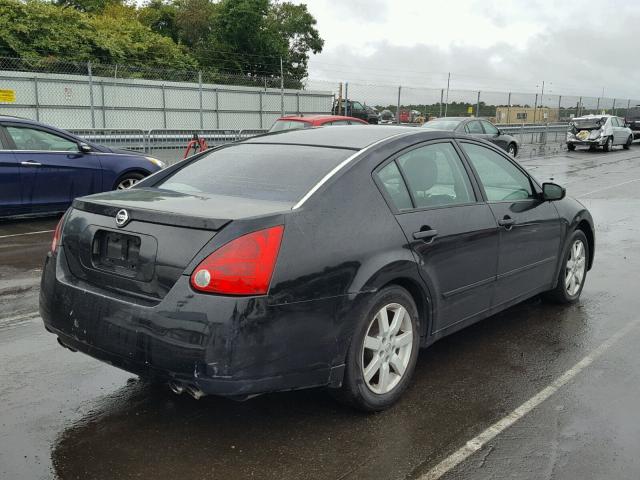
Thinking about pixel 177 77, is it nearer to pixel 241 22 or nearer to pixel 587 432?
pixel 241 22

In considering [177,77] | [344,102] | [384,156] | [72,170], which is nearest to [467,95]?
[344,102]

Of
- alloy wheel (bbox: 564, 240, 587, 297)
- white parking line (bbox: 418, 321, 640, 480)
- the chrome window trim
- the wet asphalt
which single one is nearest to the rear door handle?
the chrome window trim

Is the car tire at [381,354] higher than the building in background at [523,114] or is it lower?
lower

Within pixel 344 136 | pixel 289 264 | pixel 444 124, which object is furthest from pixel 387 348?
pixel 444 124

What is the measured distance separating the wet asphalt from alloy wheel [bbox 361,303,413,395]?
19cm

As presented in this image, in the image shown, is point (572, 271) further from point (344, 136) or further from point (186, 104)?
point (186, 104)

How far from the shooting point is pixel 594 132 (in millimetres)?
27547

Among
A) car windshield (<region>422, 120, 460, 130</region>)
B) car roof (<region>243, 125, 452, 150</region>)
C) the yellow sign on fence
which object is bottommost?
car windshield (<region>422, 120, 460, 130</region>)

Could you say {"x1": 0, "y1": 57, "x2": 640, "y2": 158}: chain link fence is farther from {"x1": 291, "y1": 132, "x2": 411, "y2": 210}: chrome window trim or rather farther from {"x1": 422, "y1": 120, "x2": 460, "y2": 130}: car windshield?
{"x1": 291, "y1": 132, "x2": 411, "y2": 210}: chrome window trim

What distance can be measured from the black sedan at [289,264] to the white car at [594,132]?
25526mm

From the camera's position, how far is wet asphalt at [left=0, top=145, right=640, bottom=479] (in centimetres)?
307

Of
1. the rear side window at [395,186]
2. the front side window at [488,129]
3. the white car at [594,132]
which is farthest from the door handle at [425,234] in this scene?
the white car at [594,132]

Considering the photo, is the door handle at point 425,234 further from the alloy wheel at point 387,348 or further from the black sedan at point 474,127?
the black sedan at point 474,127

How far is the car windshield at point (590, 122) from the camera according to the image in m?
27.7
